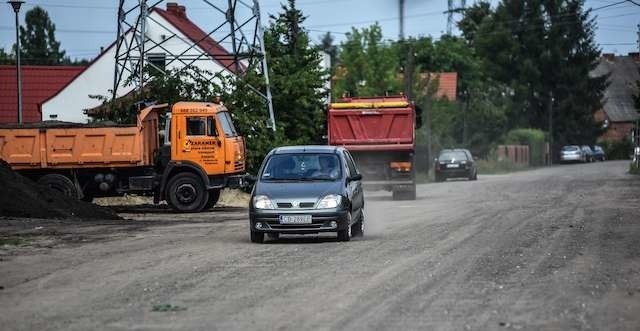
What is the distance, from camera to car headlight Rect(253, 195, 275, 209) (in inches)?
756

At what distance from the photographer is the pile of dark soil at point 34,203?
2602 cm

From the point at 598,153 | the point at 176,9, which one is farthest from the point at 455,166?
the point at 598,153

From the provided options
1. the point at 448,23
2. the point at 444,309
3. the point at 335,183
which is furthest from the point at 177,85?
the point at 448,23

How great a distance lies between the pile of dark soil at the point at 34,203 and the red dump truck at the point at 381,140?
1057cm

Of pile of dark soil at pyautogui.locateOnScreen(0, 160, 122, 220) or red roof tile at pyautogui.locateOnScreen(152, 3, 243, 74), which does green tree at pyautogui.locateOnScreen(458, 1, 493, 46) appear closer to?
red roof tile at pyautogui.locateOnScreen(152, 3, 243, 74)

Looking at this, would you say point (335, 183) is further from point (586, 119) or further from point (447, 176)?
point (586, 119)

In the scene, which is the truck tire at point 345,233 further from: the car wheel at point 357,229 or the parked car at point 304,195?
the car wheel at point 357,229

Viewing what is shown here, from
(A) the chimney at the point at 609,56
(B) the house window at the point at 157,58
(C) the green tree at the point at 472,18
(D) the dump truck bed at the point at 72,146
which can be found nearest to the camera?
(D) the dump truck bed at the point at 72,146

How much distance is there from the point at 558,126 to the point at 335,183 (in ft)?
287

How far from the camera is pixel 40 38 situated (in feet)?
357

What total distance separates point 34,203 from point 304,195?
924cm

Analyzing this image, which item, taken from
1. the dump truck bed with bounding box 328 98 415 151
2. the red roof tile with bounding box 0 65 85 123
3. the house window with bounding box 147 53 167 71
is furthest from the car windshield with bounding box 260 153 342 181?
the red roof tile with bounding box 0 65 85 123

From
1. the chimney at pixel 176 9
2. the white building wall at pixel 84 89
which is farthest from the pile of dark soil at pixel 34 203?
the chimney at pixel 176 9

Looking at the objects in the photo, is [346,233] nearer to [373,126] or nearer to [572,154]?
[373,126]
